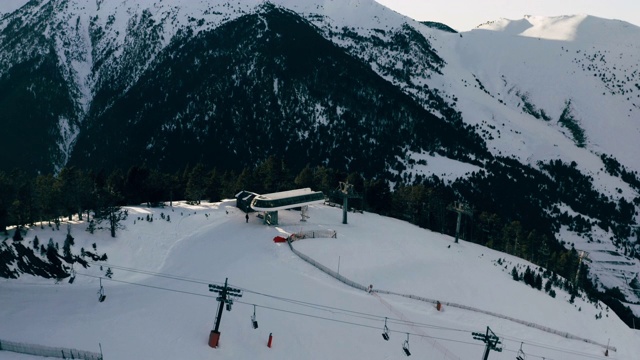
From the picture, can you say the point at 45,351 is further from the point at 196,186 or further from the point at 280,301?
the point at 196,186

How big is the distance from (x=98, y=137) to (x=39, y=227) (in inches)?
5666

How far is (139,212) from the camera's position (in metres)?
76.6

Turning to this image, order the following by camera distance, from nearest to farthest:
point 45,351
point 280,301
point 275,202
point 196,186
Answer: point 45,351, point 280,301, point 275,202, point 196,186

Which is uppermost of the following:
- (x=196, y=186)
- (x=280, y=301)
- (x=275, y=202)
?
(x=275, y=202)

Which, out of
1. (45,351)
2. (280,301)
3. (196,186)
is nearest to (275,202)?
(196,186)

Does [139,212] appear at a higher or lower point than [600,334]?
higher

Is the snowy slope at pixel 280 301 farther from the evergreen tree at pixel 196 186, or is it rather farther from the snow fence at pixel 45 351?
the evergreen tree at pixel 196 186

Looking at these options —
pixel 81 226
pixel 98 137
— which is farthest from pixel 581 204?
pixel 98 137

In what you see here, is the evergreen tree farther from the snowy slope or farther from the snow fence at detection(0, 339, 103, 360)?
the snow fence at detection(0, 339, 103, 360)

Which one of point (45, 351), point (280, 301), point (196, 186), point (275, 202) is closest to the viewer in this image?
point (45, 351)

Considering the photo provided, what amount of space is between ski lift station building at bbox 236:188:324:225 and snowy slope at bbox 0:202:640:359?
277 centimetres

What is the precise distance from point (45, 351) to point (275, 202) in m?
44.4

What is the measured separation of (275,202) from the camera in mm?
76062

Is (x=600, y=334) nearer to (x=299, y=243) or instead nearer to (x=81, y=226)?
(x=299, y=243)
